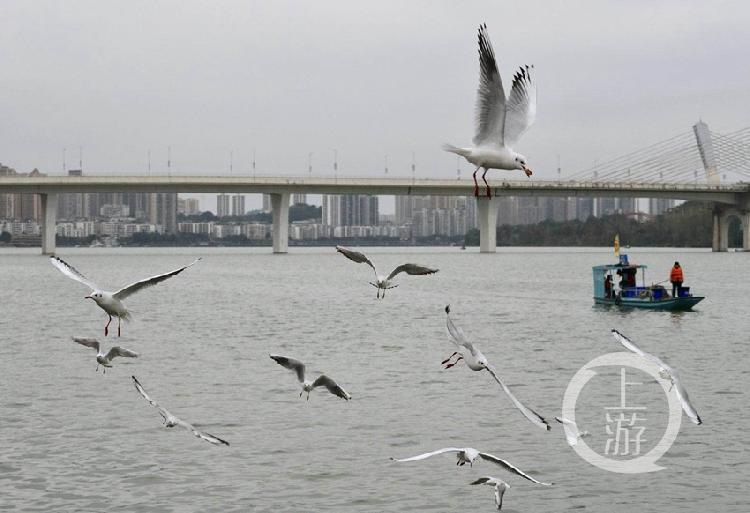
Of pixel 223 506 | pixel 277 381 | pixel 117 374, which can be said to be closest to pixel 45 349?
pixel 117 374

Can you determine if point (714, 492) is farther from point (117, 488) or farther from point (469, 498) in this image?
point (117, 488)

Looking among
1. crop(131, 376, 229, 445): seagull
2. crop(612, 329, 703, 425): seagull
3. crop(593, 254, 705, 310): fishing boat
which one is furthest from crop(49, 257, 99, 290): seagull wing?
crop(593, 254, 705, 310): fishing boat

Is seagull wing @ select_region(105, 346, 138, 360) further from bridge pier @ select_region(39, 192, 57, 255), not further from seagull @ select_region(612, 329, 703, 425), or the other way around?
bridge pier @ select_region(39, 192, 57, 255)

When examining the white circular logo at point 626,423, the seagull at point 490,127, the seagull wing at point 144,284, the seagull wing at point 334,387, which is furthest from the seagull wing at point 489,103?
the white circular logo at point 626,423

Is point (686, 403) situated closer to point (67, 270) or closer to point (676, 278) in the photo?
point (67, 270)

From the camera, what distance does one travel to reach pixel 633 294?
5756cm

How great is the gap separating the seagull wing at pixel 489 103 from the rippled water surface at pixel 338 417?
549cm

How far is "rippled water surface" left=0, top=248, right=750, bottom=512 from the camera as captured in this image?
18.9 m

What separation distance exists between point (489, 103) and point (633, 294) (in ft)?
140

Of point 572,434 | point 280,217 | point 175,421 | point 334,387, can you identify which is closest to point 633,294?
point 572,434

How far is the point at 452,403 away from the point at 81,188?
4165 inches

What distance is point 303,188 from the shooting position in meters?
133

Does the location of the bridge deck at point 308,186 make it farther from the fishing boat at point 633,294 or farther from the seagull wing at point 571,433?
the seagull wing at point 571,433

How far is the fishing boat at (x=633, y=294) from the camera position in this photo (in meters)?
55.2
